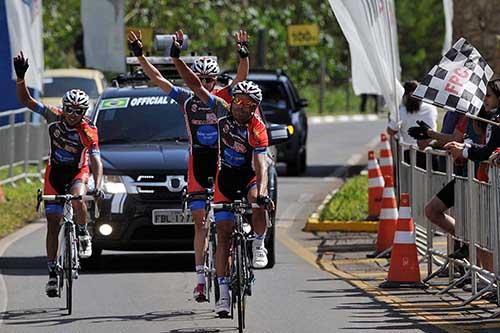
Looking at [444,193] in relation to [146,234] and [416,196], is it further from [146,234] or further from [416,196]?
[146,234]

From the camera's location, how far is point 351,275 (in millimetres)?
15250

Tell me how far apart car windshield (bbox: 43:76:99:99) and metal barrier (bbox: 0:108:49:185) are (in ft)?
7.83

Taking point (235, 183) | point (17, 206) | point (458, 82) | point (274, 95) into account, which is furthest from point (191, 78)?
point (274, 95)

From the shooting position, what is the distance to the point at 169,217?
14891 mm

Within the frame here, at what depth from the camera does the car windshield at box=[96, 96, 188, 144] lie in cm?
1596

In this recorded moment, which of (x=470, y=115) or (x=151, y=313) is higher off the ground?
(x=470, y=115)

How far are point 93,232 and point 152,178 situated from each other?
75 cm

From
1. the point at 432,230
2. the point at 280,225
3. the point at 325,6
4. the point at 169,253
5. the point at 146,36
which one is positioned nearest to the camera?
the point at 432,230

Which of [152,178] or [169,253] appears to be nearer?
[152,178]

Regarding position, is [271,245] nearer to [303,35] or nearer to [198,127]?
[198,127]

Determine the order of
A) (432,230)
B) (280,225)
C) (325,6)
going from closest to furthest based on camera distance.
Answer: (432,230)
(280,225)
(325,6)

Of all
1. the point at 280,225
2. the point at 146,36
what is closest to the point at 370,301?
the point at 280,225

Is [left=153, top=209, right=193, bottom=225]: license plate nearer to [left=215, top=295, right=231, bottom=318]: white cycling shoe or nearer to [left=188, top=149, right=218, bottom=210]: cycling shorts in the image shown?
[left=188, top=149, right=218, bottom=210]: cycling shorts

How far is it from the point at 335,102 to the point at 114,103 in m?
46.1
